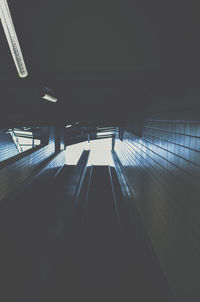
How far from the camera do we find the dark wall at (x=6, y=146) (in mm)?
14895

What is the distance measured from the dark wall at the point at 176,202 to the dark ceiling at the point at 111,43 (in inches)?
17.1

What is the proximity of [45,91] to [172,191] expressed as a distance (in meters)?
2.97

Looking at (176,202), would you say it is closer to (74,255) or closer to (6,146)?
(74,255)

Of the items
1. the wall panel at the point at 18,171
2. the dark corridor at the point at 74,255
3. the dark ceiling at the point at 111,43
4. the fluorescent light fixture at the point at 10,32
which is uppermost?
the dark ceiling at the point at 111,43

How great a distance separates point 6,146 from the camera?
1597 centimetres

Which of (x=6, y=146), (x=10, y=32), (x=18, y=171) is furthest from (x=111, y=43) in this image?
(x=6, y=146)

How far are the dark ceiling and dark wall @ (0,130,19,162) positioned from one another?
413 inches

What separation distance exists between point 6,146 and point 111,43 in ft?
45.7

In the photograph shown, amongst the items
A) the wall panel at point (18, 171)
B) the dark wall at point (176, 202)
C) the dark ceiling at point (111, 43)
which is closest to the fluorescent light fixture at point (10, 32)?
the dark ceiling at point (111, 43)

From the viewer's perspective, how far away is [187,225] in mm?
2832

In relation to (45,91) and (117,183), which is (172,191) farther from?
(117,183)

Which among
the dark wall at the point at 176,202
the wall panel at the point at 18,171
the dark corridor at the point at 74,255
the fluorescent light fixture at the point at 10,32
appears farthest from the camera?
the wall panel at the point at 18,171

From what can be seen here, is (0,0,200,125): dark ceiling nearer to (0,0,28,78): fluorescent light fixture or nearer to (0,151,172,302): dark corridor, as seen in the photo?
(0,0,28,78): fluorescent light fixture

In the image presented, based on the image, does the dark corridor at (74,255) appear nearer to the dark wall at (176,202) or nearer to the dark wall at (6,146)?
the dark wall at (176,202)
